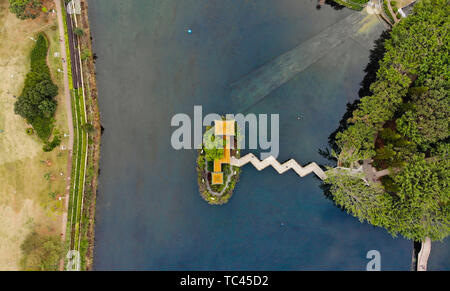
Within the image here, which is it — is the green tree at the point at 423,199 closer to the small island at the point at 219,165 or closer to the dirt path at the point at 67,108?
the small island at the point at 219,165

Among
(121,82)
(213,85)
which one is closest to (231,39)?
(213,85)

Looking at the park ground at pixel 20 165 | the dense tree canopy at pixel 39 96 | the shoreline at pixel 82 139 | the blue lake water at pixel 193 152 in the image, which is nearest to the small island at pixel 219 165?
the blue lake water at pixel 193 152

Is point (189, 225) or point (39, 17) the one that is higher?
point (39, 17)

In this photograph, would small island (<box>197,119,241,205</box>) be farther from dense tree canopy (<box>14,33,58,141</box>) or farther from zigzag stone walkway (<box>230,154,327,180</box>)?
dense tree canopy (<box>14,33,58,141</box>)

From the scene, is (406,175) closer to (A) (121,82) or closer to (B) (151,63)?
(B) (151,63)

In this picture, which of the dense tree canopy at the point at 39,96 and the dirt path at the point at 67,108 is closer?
the dense tree canopy at the point at 39,96
